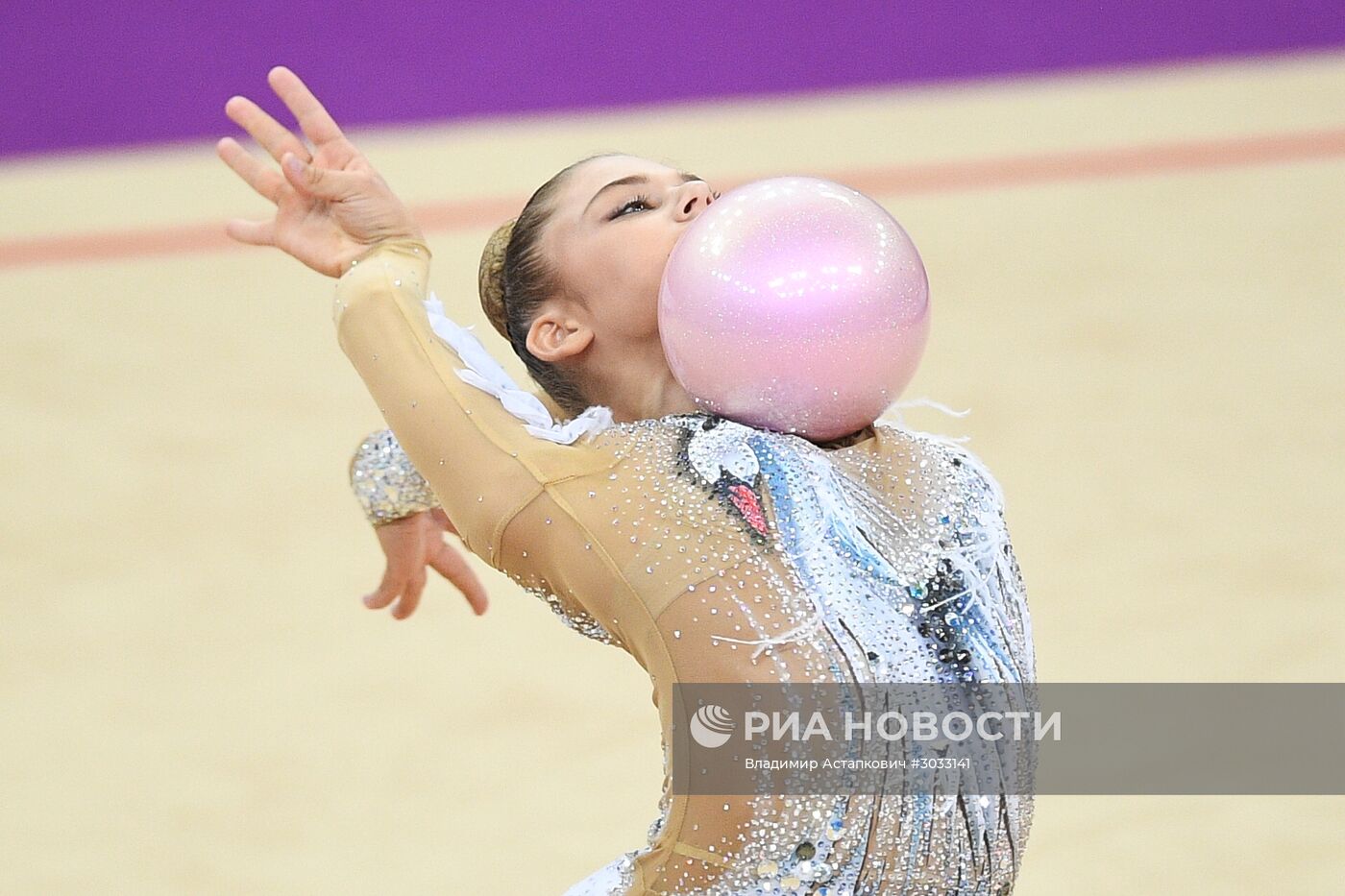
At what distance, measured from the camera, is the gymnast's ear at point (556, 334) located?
1.51 meters

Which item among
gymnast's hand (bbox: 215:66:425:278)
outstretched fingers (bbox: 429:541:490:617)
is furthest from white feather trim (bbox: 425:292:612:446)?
outstretched fingers (bbox: 429:541:490:617)

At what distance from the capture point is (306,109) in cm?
158

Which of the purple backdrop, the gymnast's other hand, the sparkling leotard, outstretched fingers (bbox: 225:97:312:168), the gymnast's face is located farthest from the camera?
the purple backdrop

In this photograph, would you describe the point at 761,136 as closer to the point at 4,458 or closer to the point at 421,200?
the point at 421,200

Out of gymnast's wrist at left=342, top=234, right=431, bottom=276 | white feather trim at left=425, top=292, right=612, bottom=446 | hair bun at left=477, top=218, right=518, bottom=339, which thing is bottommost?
white feather trim at left=425, top=292, right=612, bottom=446

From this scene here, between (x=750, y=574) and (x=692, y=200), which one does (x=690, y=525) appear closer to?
(x=750, y=574)

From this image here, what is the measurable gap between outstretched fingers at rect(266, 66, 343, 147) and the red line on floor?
3.32 m

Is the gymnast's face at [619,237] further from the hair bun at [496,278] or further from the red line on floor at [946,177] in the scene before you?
the red line on floor at [946,177]

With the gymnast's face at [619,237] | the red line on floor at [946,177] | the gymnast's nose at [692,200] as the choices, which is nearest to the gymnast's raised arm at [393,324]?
the gymnast's face at [619,237]

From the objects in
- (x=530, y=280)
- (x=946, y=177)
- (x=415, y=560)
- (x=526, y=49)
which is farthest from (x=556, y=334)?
(x=526, y=49)

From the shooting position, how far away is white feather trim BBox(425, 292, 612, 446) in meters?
1.39

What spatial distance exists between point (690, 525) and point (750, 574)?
0.06 metres

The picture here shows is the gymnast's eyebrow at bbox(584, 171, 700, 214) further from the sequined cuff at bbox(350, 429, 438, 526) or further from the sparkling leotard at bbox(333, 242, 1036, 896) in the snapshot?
the sequined cuff at bbox(350, 429, 438, 526)

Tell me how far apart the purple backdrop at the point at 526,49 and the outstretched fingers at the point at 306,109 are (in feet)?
13.3
